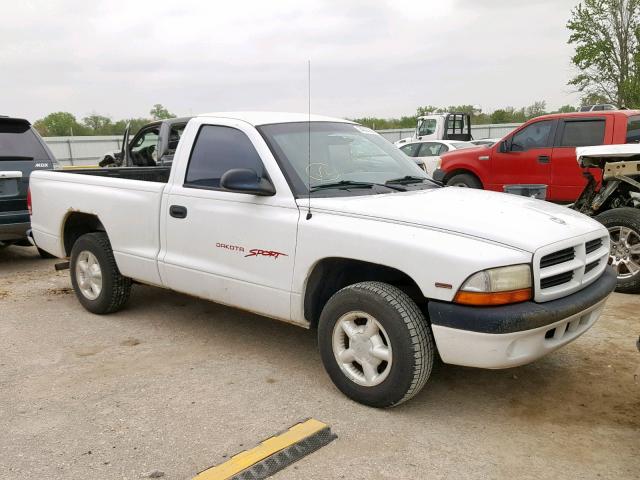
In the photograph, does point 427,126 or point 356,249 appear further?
point 427,126

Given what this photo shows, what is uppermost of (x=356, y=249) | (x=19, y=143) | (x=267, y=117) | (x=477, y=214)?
(x=267, y=117)

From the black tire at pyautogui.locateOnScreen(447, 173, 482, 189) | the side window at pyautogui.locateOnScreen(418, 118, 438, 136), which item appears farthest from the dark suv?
the side window at pyautogui.locateOnScreen(418, 118, 438, 136)

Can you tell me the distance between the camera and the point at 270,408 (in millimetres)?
3543

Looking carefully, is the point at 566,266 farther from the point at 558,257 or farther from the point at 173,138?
the point at 173,138

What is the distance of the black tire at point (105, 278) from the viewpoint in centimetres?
516

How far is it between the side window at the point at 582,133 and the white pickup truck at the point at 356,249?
508cm

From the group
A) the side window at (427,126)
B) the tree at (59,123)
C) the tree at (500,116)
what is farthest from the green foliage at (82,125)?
the tree at (500,116)

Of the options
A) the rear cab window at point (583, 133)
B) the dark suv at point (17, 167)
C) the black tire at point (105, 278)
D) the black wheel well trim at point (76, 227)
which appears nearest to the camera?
the black tire at point (105, 278)

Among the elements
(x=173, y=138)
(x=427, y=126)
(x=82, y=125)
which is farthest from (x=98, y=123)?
(x=173, y=138)

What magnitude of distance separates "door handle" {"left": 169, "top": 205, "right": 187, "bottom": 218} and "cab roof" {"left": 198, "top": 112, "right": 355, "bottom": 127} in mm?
755

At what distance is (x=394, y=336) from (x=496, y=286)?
0.62 m

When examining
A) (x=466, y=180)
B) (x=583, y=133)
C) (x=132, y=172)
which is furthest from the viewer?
(x=466, y=180)

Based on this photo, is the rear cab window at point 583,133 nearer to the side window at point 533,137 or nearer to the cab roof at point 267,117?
the side window at point 533,137

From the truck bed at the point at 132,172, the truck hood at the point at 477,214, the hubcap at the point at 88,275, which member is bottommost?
the hubcap at the point at 88,275
